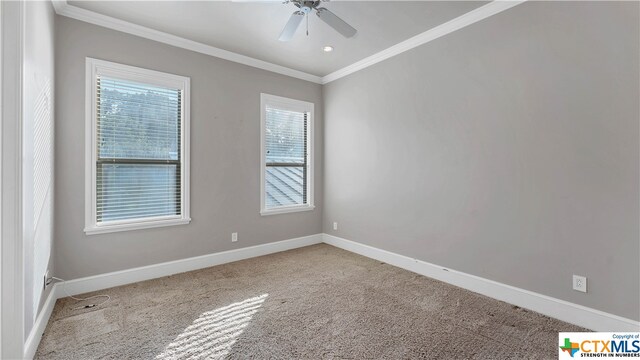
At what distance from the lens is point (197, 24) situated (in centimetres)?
303

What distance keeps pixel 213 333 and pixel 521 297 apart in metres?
2.65

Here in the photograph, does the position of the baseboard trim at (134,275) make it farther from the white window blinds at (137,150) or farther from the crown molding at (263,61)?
the crown molding at (263,61)

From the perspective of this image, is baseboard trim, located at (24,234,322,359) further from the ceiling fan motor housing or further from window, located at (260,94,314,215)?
the ceiling fan motor housing

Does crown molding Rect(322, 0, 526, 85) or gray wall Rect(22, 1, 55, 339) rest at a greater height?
crown molding Rect(322, 0, 526, 85)

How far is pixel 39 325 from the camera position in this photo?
81.6 inches

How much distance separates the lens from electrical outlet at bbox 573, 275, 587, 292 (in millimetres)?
2232

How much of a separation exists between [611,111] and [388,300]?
2.30 meters

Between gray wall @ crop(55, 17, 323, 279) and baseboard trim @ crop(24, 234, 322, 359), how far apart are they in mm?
69

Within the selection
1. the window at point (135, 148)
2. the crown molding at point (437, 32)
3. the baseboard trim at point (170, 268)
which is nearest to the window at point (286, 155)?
the baseboard trim at point (170, 268)

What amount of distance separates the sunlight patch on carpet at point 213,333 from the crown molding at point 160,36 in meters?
2.98

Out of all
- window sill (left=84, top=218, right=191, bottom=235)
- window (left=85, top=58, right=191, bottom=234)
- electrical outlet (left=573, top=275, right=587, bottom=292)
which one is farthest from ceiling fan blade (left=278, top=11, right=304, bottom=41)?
electrical outlet (left=573, top=275, right=587, bottom=292)

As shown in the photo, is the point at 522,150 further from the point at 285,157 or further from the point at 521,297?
the point at 285,157

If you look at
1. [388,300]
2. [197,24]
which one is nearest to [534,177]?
[388,300]

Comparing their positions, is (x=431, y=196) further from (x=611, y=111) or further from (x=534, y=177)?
(x=611, y=111)
